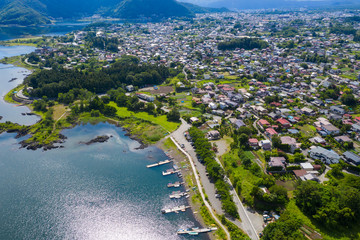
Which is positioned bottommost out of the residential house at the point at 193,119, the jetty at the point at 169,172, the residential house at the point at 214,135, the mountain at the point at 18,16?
the jetty at the point at 169,172

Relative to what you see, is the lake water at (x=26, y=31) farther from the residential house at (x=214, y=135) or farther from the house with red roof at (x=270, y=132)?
the house with red roof at (x=270, y=132)

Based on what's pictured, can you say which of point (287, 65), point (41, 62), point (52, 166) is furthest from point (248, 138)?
point (41, 62)

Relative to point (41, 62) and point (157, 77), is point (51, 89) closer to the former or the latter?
point (157, 77)

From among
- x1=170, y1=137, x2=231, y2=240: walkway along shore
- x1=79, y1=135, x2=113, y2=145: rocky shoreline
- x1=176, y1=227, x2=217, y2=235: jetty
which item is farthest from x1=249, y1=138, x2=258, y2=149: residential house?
x1=79, y1=135, x2=113, y2=145: rocky shoreline

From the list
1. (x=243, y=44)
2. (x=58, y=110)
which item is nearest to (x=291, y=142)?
(x=58, y=110)

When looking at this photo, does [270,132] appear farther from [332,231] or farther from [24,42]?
[24,42]

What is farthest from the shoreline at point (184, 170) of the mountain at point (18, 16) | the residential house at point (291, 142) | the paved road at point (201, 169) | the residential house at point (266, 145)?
the mountain at point (18, 16)
